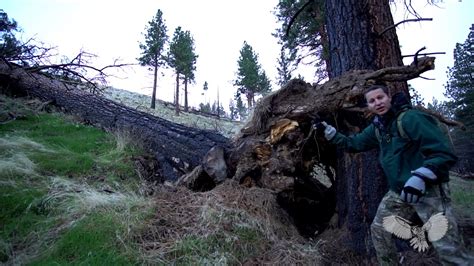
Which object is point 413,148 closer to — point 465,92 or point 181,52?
point 465,92

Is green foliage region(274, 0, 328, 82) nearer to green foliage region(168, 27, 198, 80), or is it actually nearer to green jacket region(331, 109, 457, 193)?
green jacket region(331, 109, 457, 193)

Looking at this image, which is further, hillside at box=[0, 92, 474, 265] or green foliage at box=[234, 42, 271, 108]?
green foliage at box=[234, 42, 271, 108]

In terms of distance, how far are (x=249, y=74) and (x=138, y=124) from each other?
29518mm

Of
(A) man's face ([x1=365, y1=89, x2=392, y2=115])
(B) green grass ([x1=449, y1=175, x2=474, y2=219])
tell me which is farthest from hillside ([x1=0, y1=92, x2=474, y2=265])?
(B) green grass ([x1=449, y1=175, x2=474, y2=219])

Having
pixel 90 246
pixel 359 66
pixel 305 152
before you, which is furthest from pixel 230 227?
pixel 359 66

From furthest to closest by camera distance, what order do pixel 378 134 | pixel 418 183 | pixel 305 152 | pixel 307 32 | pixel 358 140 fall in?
pixel 307 32 < pixel 305 152 < pixel 358 140 < pixel 378 134 < pixel 418 183

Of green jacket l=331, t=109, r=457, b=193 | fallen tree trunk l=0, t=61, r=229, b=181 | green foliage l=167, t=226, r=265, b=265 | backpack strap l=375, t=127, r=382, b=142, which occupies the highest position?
fallen tree trunk l=0, t=61, r=229, b=181

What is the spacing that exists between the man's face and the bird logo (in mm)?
943

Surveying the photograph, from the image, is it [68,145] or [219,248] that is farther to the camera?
[68,145]

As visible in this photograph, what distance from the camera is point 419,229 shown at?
8.75 ft

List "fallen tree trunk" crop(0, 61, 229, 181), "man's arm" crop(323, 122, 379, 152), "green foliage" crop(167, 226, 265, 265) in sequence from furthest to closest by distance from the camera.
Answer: "fallen tree trunk" crop(0, 61, 229, 181) < "man's arm" crop(323, 122, 379, 152) < "green foliage" crop(167, 226, 265, 265)

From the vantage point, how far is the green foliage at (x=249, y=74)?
117 feet

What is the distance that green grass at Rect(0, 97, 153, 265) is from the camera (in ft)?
9.15

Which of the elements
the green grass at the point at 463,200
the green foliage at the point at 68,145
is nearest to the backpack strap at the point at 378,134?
the green grass at the point at 463,200
